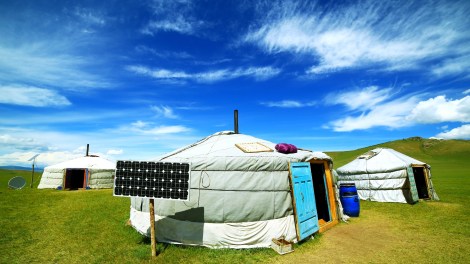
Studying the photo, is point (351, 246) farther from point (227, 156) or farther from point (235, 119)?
point (235, 119)

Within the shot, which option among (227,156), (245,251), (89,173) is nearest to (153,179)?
(227,156)

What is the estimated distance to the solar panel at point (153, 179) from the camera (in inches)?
224

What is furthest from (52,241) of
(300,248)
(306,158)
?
(306,158)

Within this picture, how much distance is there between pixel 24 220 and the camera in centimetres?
983

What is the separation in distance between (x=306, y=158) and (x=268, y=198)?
2.12 meters

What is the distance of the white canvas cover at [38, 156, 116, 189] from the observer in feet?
70.0

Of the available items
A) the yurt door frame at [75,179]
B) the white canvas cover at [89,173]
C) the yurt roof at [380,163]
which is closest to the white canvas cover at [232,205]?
the yurt roof at [380,163]

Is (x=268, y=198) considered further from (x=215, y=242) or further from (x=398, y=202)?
(x=398, y=202)

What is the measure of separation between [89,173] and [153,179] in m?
19.0

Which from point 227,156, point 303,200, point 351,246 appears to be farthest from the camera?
point 303,200

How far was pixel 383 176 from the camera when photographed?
13789mm

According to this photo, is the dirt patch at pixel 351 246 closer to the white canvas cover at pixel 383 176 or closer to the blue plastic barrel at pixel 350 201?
the blue plastic barrel at pixel 350 201

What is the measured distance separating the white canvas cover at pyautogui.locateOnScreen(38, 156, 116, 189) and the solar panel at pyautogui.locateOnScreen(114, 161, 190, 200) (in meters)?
18.2

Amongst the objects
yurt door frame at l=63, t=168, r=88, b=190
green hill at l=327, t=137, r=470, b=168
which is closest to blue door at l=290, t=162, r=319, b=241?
yurt door frame at l=63, t=168, r=88, b=190
